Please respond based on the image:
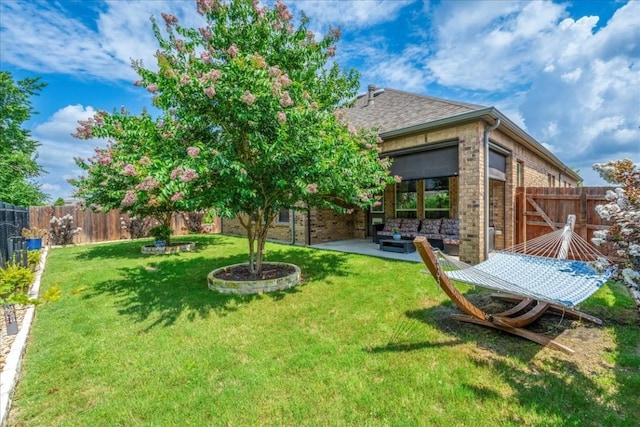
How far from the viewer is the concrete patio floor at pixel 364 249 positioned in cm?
796

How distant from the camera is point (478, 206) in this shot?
6.70 meters

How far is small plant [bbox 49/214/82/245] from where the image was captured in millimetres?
12648

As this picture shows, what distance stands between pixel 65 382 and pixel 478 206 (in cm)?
747

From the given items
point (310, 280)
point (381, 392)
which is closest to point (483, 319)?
point (381, 392)

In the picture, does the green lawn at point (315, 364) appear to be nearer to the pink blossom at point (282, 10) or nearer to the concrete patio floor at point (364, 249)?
the concrete patio floor at point (364, 249)

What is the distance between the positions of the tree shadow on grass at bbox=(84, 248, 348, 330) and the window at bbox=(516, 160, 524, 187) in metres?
6.15

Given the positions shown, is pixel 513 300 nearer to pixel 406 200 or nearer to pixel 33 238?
pixel 406 200

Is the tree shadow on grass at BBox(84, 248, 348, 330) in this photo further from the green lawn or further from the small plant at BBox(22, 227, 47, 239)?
the small plant at BBox(22, 227, 47, 239)

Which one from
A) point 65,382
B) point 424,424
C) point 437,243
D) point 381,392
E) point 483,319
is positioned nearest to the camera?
point 424,424

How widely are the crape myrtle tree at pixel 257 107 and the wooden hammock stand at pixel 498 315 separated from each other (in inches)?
87.3

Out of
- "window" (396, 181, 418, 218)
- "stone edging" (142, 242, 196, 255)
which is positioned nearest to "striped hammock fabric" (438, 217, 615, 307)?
"window" (396, 181, 418, 218)

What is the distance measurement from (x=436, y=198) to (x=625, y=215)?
8932 mm

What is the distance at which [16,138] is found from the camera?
1597 centimetres

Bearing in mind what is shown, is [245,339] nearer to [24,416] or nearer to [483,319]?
[24,416]
